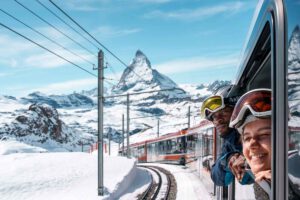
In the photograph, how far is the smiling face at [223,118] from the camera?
4012 millimetres

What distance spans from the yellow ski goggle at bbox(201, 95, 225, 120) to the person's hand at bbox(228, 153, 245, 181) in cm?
50

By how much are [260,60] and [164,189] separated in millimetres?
19198

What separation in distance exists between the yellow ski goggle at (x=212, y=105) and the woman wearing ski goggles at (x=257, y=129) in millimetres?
1277

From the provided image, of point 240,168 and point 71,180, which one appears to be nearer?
point 240,168

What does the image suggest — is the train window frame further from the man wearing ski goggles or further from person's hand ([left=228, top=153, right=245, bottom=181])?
the man wearing ski goggles

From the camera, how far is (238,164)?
3504 mm

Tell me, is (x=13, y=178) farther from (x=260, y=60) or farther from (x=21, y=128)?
(x=21, y=128)

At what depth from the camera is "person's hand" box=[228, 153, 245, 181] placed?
346 centimetres

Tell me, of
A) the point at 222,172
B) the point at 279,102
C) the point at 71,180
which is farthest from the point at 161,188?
the point at 279,102

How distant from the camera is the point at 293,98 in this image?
1918 millimetres

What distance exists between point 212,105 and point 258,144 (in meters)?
1.56

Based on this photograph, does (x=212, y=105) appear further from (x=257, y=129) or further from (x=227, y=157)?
(x=257, y=129)

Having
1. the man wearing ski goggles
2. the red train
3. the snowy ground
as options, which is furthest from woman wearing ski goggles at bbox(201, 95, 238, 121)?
the red train

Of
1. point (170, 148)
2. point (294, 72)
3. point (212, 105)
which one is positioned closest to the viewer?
point (294, 72)
